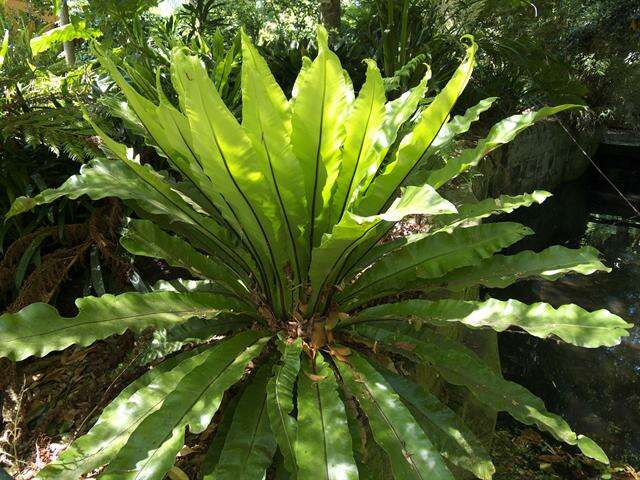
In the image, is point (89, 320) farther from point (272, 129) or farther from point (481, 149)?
point (481, 149)

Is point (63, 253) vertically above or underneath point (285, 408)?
above

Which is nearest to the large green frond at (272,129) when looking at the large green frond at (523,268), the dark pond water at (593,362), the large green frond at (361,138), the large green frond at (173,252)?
the large green frond at (361,138)

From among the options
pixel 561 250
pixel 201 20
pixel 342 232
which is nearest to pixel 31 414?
pixel 342 232

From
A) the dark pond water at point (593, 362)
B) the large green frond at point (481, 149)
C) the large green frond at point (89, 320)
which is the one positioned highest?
the large green frond at point (481, 149)

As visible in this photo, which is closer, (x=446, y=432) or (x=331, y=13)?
(x=446, y=432)

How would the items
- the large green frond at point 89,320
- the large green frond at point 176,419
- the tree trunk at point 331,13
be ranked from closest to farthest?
the large green frond at point 176,419 → the large green frond at point 89,320 → the tree trunk at point 331,13

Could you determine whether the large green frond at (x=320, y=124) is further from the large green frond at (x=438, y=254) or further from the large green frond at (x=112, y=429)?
the large green frond at (x=112, y=429)

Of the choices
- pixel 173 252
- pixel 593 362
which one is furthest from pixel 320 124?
pixel 593 362

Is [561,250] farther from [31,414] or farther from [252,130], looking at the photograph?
[31,414]

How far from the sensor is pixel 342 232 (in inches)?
40.3

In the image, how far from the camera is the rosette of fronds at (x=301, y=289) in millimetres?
958

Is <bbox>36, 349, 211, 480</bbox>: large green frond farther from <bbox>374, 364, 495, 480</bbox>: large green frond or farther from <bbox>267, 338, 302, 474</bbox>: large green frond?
<bbox>374, 364, 495, 480</bbox>: large green frond

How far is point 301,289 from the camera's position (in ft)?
4.49

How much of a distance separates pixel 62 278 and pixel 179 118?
833 mm
